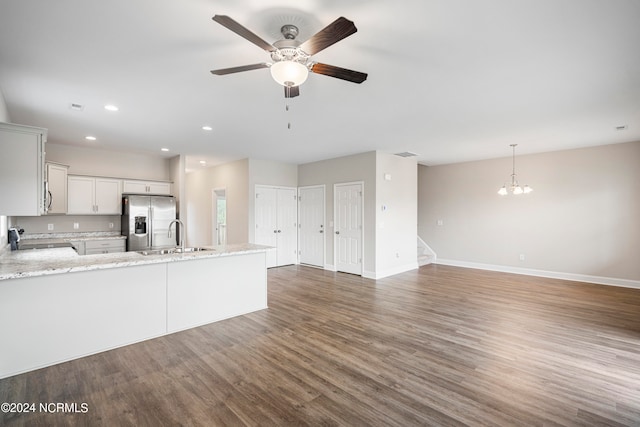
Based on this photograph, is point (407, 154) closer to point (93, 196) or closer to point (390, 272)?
point (390, 272)

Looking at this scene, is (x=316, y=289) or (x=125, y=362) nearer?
(x=125, y=362)

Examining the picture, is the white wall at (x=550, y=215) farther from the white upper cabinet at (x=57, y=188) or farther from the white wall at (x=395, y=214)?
the white upper cabinet at (x=57, y=188)

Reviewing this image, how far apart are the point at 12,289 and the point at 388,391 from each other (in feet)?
10.8

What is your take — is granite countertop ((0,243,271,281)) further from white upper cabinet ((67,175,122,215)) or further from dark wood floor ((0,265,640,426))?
white upper cabinet ((67,175,122,215))

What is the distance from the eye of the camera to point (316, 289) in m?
5.22

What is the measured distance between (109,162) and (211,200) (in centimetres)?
262

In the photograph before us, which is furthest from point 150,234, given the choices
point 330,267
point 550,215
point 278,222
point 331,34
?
point 550,215

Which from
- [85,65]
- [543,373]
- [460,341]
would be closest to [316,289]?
[460,341]

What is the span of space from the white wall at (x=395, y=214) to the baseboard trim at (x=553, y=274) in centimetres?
138

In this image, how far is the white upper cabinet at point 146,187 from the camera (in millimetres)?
6043

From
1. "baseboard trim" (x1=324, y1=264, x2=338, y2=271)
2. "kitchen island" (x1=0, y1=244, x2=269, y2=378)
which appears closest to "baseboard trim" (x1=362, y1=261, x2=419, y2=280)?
"baseboard trim" (x1=324, y1=264, x2=338, y2=271)

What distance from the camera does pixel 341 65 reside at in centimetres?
262

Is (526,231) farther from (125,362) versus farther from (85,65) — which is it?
(85,65)

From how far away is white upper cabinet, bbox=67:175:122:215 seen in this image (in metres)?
5.43
